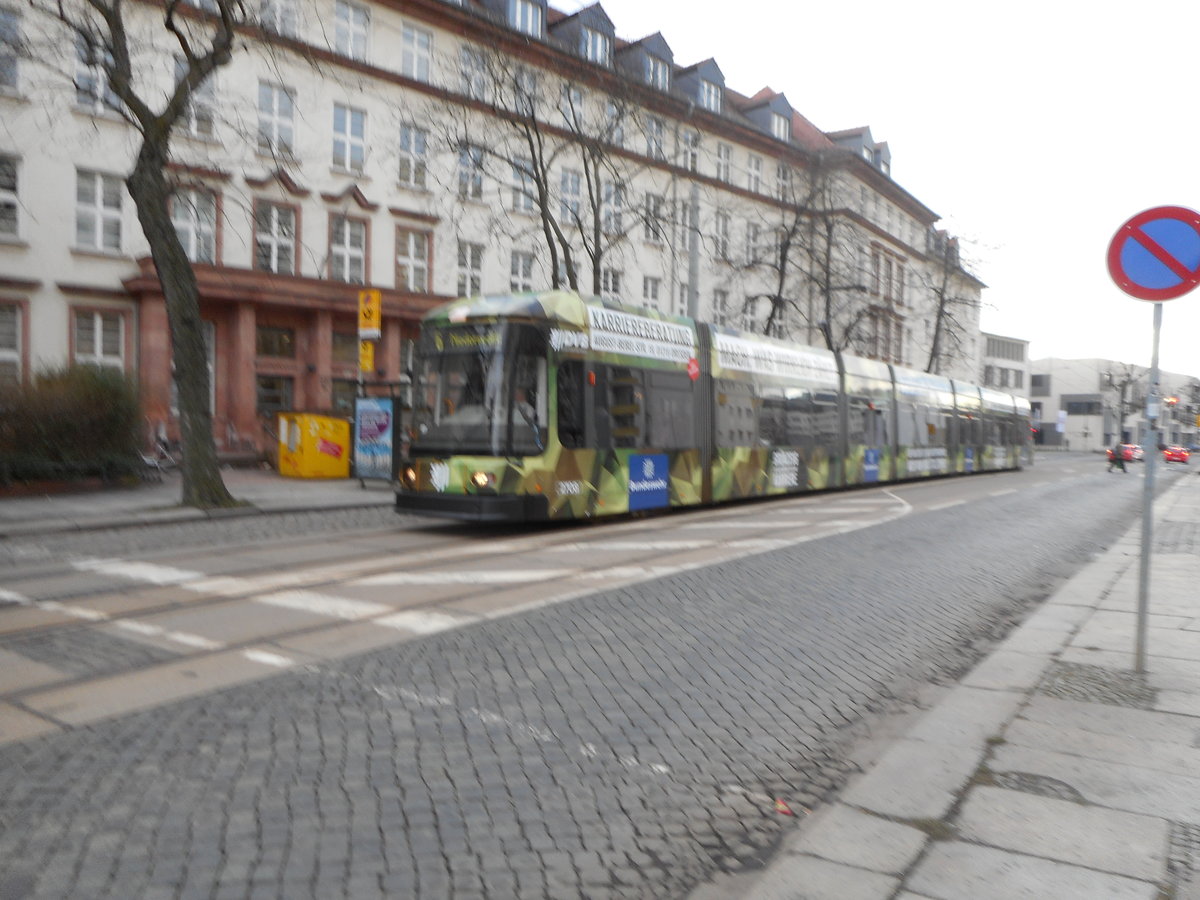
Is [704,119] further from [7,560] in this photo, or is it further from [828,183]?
[7,560]

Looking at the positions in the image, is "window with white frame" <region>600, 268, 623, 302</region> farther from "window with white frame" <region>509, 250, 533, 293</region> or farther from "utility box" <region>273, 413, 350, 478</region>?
"utility box" <region>273, 413, 350, 478</region>

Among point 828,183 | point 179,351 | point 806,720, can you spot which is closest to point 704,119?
point 828,183

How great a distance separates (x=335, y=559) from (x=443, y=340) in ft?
11.8

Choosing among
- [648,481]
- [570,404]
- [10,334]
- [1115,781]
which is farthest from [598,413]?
[10,334]

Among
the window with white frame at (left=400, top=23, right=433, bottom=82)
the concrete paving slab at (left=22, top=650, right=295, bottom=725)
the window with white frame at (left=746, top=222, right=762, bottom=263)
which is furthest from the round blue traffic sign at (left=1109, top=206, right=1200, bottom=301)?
the window with white frame at (left=746, top=222, right=762, bottom=263)

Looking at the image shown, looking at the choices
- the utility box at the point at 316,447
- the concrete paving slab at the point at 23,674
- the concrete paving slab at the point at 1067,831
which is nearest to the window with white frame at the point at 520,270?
the utility box at the point at 316,447

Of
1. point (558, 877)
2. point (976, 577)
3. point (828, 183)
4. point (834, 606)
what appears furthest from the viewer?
point (828, 183)

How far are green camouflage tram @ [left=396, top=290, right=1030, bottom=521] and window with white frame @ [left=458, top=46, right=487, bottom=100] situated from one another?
956 centimetres

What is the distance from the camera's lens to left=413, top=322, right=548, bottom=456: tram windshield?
40.6 ft

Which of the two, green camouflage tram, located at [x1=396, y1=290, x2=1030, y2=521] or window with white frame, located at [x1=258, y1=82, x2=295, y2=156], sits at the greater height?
window with white frame, located at [x1=258, y1=82, x2=295, y2=156]

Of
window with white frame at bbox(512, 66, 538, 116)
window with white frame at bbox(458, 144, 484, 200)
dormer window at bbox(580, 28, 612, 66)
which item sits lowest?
window with white frame at bbox(458, 144, 484, 200)

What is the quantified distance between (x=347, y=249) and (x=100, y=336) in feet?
24.1

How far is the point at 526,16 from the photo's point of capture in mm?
34188

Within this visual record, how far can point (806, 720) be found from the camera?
520cm
